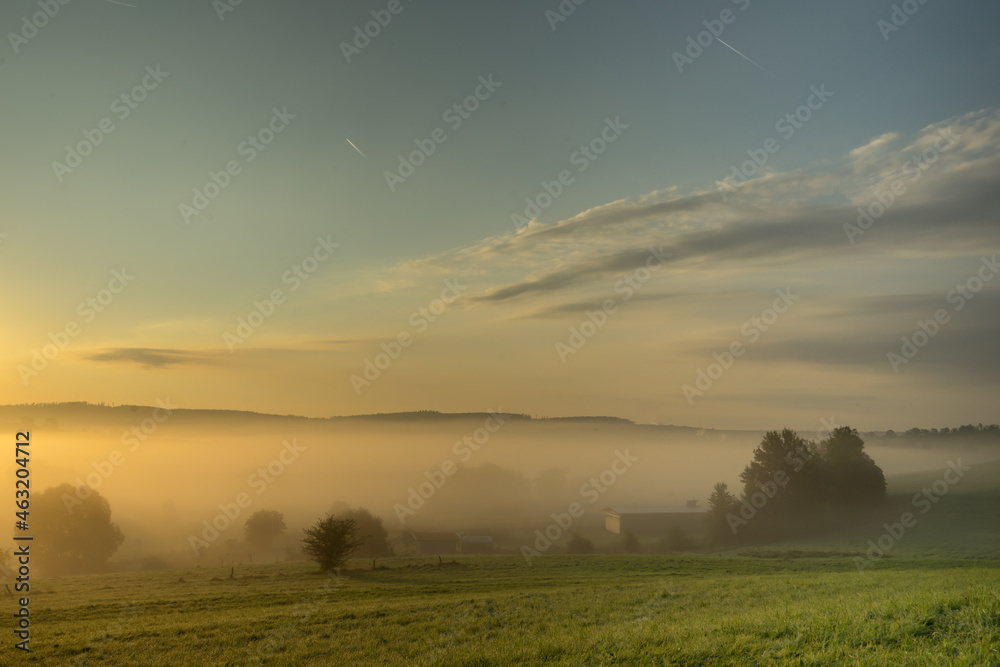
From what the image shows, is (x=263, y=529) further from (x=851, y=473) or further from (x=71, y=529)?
(x=851, y=473)

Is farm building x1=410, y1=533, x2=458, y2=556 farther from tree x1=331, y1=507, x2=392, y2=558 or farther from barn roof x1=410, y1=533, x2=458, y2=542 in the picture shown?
tree x1=331, y1=507, x2=392, y2=558

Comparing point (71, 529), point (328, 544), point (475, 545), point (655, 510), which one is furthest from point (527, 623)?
point (655, 510)

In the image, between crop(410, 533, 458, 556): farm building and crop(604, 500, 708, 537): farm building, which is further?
crop(604, 500, 708, 537): farm building

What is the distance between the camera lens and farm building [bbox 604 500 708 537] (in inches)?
5133

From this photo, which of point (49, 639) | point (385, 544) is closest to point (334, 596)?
point (49, 639)

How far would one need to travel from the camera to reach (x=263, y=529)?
438 ft

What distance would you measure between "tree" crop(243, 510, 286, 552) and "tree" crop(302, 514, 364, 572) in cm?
8944

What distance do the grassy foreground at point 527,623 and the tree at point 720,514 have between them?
62181 mm

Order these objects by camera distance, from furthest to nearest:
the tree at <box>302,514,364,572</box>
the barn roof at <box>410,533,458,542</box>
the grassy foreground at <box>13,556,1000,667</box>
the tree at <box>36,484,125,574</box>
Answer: the barn roof at <box>410,533,458,542</box> < the tree at <box>36,484,125,574</box> < the tree at <box>302,514,364,572</box> < the grassy foreground at <box>13,556,1000,667</box>

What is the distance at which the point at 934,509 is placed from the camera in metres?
94.6

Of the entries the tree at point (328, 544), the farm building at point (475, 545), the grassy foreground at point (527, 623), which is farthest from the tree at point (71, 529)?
the tree at point (328, 544)

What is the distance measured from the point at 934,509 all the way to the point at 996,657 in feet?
356

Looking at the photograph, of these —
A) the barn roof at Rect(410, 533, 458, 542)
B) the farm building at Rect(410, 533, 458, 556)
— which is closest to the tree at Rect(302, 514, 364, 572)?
the farm building at Rect(410, 533, 458, 556)

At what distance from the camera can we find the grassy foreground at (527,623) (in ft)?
39.0
